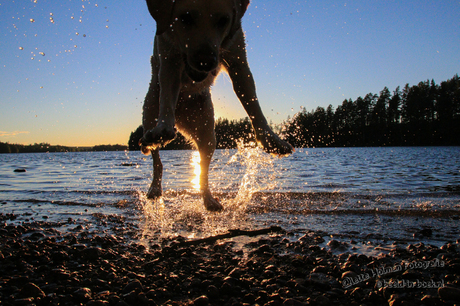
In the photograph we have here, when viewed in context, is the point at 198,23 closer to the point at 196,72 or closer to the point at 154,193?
the point at 196,72

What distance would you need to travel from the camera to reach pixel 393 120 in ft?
228

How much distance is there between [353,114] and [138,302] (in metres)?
77.8

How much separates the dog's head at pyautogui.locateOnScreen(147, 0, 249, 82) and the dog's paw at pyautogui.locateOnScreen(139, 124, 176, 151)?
651 mm

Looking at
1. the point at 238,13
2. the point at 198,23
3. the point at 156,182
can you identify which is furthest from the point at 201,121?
the point at 198,23

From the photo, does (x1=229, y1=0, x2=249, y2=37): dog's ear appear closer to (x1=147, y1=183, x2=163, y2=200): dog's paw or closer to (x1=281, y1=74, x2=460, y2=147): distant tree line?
(x1=147, y1=183, x2=163, y2=200): dog's paw

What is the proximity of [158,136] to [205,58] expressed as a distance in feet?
2.76

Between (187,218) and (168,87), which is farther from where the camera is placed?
(187,218)

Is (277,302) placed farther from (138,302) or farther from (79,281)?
(79,281)

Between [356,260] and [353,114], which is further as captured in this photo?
[353,114]

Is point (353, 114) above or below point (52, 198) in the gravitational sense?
above

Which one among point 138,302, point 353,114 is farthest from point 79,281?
point 353,114

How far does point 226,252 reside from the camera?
198 centimetres

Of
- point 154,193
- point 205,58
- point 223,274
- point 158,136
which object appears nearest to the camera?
point 223,274

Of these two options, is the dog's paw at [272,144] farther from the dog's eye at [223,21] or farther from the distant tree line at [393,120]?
the distant tree line at [393,120]
